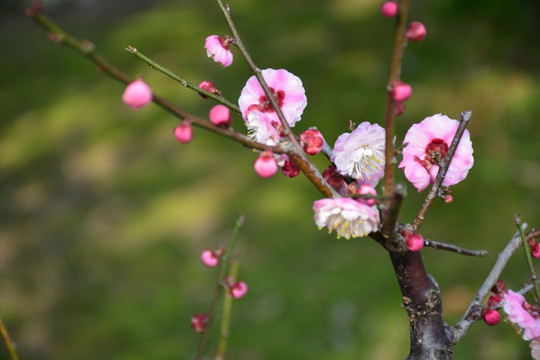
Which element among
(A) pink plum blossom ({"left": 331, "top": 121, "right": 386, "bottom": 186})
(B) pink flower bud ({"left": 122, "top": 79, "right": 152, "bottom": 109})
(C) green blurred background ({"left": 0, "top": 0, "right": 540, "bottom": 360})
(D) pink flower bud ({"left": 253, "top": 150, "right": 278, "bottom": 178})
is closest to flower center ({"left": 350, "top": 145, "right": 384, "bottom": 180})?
(A) pink plum blossom ({"left": 331, "top": 121, "right": 386, "bottom": 186})

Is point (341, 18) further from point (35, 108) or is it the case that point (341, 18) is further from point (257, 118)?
point (257, 118)

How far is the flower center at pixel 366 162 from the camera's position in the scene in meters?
0.55

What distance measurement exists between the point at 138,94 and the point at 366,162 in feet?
0.84

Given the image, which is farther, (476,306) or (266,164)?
(476,306)

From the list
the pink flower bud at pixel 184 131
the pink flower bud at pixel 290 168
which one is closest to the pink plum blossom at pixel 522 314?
the pink flower bud at pixel 290 168

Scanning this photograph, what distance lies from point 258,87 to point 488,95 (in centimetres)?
228

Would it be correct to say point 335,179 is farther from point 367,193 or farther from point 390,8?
point 390,8

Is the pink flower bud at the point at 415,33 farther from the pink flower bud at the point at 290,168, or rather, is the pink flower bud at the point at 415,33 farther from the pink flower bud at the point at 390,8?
the pink flower bud at the point at 290,168

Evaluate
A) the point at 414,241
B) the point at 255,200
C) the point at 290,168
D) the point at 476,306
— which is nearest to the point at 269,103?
the point at 290,168

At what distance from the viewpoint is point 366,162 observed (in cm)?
58

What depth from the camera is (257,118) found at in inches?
20.9

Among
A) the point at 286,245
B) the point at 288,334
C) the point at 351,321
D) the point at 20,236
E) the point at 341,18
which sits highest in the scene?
the point at 341,18

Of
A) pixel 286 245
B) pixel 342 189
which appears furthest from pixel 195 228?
pixel 342 189

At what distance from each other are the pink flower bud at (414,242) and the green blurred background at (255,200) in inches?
45.5
